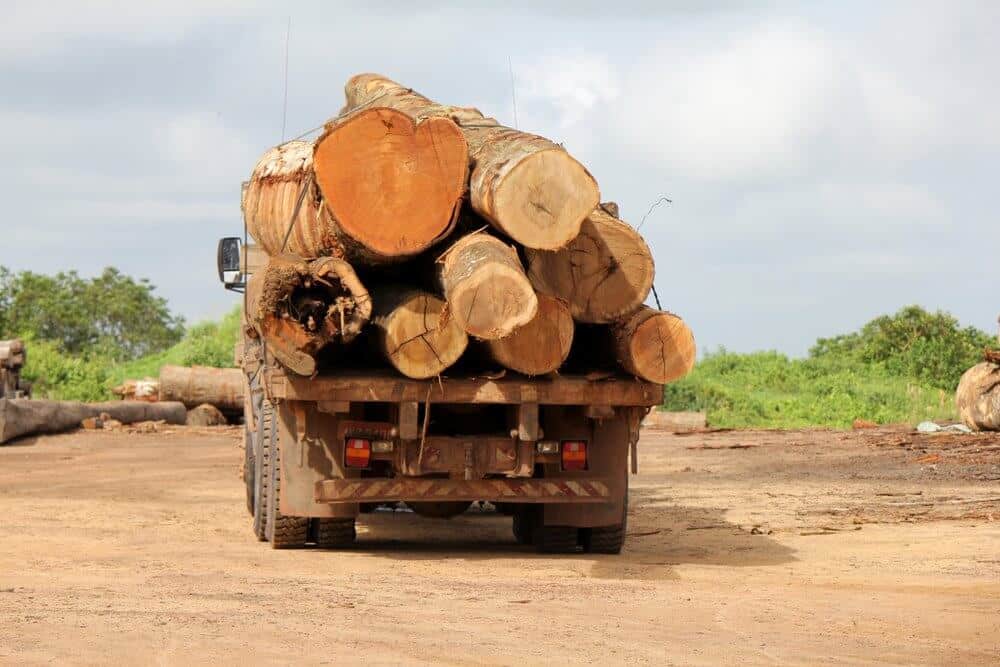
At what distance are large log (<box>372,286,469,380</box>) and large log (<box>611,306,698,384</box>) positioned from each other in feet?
3.38

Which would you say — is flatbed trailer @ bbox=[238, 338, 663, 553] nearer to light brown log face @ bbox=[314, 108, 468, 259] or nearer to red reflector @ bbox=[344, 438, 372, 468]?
red reflector @ bbox=[344, 438, 372, 468]

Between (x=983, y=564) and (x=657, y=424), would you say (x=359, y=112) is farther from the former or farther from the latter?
(x=657, y=424)

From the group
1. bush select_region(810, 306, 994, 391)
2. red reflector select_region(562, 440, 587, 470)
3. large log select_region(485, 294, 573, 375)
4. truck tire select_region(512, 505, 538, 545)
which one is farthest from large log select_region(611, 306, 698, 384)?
bush select_region(810, 306, 994, 391)

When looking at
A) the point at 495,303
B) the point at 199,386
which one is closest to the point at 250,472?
the point at 495,303

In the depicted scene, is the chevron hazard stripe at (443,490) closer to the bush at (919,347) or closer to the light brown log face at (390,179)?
the light brown log face at (390,179)

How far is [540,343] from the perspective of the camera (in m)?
9.11

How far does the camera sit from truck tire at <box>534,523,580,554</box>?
10352 mm

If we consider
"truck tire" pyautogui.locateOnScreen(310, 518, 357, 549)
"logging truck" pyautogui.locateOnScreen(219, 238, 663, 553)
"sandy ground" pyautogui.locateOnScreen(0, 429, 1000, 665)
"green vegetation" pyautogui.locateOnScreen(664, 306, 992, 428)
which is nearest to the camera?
"sandy ground" pyautogui.locateOnScreen(0, 429, 1000, 665)

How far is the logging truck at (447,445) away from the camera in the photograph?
917cm

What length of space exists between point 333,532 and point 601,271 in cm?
265

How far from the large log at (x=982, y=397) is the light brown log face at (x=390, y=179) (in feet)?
41.7

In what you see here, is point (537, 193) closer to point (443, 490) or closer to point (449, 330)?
point (449, 330)

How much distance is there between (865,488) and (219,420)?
54.0 feet

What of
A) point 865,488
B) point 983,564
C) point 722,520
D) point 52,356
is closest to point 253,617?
point 983,564
